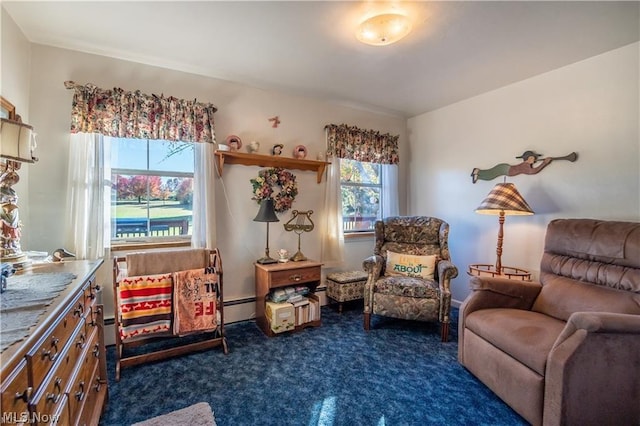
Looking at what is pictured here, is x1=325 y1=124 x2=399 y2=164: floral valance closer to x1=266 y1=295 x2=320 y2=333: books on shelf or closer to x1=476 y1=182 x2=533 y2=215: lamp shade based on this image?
x1=476 y1=182 x2=533 y2=215: lamp shade

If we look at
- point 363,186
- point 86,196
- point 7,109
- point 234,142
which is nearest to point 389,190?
point 363,186

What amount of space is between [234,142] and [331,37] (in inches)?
53.1

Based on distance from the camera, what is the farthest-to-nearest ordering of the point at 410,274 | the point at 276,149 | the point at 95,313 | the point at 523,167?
the point at 276,149, the point at 410,274, the point at 523,167, the point at 95,313

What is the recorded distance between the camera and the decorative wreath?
3098 millimetres

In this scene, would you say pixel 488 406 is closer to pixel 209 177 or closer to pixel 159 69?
pixel 209 177

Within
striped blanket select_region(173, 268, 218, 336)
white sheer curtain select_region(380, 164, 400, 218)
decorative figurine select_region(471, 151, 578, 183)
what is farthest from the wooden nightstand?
decorative figurine select_region(471, 151, 578, 183)

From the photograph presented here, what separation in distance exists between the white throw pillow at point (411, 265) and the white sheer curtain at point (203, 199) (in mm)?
1898

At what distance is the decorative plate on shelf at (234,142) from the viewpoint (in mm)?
2877

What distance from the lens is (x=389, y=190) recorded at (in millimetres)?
4043

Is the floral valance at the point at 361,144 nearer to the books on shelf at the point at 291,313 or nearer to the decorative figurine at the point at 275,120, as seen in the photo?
the decorative figurine at the point at 275,120

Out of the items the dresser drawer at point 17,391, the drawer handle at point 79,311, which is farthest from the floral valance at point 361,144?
the dresser drawer at point 17,391

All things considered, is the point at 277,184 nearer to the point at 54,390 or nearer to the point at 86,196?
the point at 86,196

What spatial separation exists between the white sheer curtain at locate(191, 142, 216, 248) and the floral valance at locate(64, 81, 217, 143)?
16cm

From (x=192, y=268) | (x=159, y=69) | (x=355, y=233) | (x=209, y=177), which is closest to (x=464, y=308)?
(x=355, y=233)
